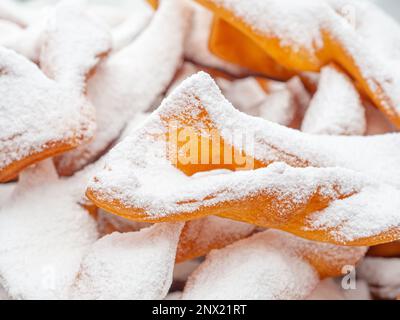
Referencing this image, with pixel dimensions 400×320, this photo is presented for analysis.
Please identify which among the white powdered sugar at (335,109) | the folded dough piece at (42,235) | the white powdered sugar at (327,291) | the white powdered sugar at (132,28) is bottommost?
the white powdered sugar at (327,291)

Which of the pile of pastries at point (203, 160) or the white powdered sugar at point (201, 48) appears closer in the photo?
the pile of pastries at point (203, 160)

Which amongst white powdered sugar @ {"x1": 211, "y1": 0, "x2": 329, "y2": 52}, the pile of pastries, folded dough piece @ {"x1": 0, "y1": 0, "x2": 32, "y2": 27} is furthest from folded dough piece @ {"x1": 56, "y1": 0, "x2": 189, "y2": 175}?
folded dough piece @ {"x1": 0, "y1": 0, "x2": 32, "y2": 27}

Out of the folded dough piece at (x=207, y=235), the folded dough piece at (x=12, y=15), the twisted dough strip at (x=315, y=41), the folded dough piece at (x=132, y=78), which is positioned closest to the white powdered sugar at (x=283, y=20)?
the twisted dough strip at (x=315, y=41)

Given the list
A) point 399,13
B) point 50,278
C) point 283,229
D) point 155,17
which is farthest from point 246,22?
point 399,13

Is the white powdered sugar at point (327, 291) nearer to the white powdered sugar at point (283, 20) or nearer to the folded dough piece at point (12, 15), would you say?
the white powdered sugar at point (283, 20)

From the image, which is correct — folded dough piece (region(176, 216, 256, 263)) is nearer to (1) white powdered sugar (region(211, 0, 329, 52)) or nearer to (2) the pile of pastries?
(2) the pile of pastries

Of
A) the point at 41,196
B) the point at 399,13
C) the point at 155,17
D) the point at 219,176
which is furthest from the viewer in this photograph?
the point at 399,13

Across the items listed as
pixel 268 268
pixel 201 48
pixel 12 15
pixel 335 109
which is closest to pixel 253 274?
pixel 268 268

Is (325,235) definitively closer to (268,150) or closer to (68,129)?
(268,150)
